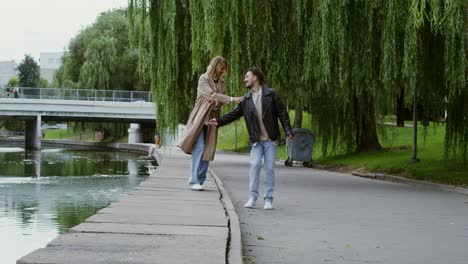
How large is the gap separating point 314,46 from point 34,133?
58.3 metres

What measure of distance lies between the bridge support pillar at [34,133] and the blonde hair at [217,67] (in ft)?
187

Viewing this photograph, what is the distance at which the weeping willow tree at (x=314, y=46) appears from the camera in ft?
45.9

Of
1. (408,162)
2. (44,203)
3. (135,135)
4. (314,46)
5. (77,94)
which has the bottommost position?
(135,135)

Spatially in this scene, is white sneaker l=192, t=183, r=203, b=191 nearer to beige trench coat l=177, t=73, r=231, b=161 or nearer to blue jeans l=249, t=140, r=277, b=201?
beige trench coat l=177, t=73, r=231, b=161

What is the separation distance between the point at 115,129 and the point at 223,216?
75344 millimetres

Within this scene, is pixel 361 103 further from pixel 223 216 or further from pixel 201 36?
pixel 223 216

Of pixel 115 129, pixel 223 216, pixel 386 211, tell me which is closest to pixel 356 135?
pixel 386 211

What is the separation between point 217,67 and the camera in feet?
39.2

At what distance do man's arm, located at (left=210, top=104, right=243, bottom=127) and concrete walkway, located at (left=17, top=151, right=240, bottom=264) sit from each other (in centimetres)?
125

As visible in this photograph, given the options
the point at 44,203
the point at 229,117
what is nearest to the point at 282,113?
the point at 229,117

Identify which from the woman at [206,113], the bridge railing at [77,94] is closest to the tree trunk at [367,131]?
the woman at [206,113]

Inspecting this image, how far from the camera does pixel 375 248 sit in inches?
306

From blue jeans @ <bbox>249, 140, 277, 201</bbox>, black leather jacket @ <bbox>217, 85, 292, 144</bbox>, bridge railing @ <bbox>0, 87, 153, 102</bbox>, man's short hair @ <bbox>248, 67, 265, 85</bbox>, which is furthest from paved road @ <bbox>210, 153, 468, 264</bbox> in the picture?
bridge railing @ <bbox>0, 87, 153, 102</bbox>

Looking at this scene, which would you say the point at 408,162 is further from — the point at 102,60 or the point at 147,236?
the point at 102,60
